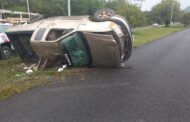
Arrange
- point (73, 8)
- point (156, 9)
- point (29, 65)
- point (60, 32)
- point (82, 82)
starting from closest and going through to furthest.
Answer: point (82, 82) < point (60, 32) < point (29, 65) < point (73, 8) < point (156, 9)

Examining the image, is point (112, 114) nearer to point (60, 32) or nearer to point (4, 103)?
point (4, 103)

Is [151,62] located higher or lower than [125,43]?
lower

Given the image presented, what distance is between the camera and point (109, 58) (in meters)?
9.62

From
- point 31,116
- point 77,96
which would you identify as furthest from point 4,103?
point 77,96

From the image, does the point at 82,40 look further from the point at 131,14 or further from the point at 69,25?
the point at 131,14

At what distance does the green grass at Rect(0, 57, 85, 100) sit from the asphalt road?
14.6 inches

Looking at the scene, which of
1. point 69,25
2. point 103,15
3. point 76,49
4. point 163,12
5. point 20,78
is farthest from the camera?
point 163,12

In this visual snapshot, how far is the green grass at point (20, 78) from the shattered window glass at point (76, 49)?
36 cm

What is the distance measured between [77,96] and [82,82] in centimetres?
142

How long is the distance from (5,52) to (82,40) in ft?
16.2

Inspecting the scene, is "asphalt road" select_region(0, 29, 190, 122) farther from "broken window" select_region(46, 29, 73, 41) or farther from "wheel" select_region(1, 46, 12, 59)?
"wheel" select_region(1, 46, 12, 59)

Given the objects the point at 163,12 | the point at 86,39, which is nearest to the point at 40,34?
the point at 86,39

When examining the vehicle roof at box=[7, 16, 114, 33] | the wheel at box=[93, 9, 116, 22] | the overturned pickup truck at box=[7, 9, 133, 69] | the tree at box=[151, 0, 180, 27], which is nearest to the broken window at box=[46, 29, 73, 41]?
the overturned pickup truck at box=[7, 9, 133, 69]

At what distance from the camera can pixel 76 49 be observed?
9.60 metres
